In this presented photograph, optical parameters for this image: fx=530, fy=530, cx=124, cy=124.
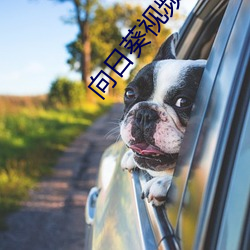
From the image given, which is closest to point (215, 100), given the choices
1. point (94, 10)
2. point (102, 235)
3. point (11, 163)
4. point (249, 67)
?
point (249, 67)

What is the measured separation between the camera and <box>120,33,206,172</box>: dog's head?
159 centimetres

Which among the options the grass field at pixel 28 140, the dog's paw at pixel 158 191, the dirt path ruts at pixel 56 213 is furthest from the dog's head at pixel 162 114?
the grass field at pixel 28 140

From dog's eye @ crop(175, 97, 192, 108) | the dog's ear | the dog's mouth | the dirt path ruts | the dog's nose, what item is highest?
the dog's ear

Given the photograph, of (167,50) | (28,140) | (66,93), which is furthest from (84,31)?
(167,50)

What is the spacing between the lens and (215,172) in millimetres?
1091

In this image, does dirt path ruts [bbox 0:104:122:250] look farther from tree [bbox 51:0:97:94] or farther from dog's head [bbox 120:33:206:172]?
tree [bbox 51:0:97:94]

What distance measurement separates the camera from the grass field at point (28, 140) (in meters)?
5.89

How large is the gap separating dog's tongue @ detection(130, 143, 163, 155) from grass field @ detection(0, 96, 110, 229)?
3.36 metres

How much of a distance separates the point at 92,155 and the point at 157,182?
7169mm

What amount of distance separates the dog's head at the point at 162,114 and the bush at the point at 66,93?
1549cm

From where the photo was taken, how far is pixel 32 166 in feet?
23.0

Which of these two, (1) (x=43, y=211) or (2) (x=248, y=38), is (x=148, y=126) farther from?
(1) (x=43, y=211)

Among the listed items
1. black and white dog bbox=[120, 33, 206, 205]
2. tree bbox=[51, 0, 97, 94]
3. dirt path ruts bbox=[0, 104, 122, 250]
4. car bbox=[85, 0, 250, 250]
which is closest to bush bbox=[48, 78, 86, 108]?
tree bbox=[51, 0, 97, 94]

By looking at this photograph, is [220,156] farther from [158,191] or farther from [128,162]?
[128,162]
